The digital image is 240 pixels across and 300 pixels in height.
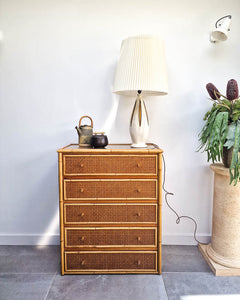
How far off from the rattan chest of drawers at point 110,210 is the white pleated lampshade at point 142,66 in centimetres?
42

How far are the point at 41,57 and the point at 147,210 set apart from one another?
4.89 ft

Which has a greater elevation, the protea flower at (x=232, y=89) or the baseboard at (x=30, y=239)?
the protea flower at (x=232, y=89)

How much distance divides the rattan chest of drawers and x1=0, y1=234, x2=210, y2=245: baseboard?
499 millimetres

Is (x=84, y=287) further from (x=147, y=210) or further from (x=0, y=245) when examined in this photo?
(x=0, y=245)

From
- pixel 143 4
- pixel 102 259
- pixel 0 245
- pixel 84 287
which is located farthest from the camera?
pixel 0 245

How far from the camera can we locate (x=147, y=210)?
1.77 metres

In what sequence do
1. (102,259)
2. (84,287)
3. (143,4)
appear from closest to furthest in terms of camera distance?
(84,287), (102,259), (143,4)

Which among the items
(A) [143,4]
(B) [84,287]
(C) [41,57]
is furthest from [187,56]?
(B) [84,287]

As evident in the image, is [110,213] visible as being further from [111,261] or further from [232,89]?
[232,89]

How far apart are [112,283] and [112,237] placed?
0.94ft

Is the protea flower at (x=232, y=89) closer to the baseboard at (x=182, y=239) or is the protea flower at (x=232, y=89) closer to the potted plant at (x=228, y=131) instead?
the potted plant at (x=228, y=131)

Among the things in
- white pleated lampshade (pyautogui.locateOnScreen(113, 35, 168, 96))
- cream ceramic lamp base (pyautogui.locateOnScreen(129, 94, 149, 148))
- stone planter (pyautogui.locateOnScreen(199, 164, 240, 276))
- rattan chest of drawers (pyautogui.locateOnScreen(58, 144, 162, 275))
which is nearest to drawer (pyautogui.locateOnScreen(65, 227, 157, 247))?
rattan chest of drawers (pyautogui.locateOnScreen(58, 144, 162, 275))

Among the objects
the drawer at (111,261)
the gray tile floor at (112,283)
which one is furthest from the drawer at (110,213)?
the gray tile floor at (112,283)

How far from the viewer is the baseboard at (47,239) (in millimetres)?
2260
